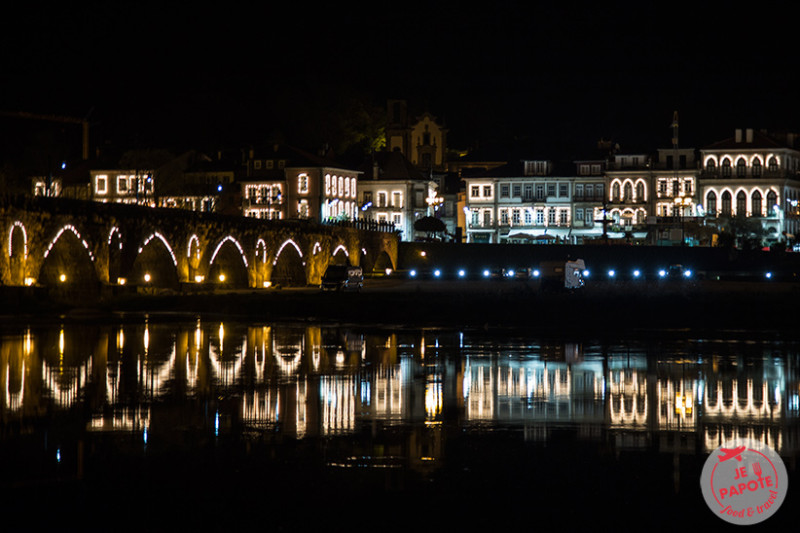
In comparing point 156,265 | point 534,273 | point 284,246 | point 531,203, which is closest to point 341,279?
point 156,265

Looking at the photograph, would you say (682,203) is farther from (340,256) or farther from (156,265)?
(156,265)

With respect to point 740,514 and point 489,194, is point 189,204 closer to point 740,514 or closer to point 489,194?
point 489,194

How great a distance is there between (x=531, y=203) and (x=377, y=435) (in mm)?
121867

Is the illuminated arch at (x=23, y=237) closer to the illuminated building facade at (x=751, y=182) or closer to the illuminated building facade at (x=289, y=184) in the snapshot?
the illuminated building facade at (x=289, y=184)

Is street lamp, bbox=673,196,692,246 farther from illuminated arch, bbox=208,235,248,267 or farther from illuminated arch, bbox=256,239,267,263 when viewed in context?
illuminated arch, bbox=208,235,248,267

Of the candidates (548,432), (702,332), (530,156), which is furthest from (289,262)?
(548,432)

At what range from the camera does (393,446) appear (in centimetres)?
1638

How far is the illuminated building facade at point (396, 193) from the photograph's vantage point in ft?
452

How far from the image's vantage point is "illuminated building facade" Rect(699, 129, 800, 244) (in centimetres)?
12988

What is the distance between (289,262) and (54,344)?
175 ft

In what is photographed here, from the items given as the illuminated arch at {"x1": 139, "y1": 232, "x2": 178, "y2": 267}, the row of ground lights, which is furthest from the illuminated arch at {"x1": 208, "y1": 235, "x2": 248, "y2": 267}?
the row of ground lights

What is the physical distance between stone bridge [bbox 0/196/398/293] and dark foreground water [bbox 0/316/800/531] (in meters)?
19.1
